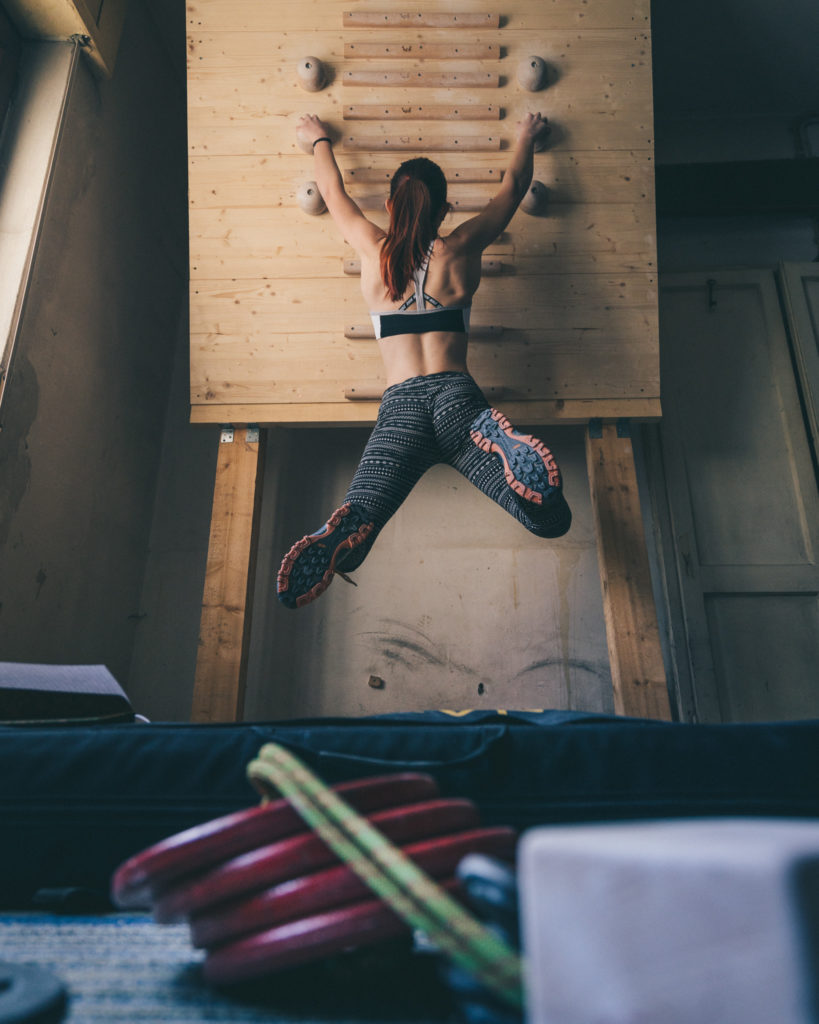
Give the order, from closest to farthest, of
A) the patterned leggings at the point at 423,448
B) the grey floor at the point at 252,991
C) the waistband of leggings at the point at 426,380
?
the grey floor at the point at 252,991 < the patterned leggings at the point at 423,448 < the waistband of leggings at the point at 426,380

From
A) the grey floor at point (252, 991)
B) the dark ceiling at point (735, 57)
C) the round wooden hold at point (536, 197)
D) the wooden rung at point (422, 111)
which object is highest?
the dark ceiling at point (735, 57)

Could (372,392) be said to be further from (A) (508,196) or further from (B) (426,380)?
(A) (508,196)

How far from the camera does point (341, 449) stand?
130 inches

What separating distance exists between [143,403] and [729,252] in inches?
117

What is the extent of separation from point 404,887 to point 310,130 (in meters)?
2.68

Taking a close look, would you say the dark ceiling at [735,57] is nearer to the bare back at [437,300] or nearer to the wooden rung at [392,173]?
the wooden rung at [392,173]

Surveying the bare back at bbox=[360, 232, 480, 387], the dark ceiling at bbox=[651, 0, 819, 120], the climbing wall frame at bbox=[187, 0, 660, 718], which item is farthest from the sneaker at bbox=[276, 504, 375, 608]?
the dark ceiling at bbox=[651, 0, 819, 120]

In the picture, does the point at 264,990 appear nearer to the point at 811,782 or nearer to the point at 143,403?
the point at 811,782

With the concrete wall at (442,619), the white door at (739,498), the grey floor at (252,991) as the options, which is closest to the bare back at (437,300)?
the concrete wall at (442,619)

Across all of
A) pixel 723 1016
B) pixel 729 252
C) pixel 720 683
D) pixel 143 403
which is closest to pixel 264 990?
pixel 723 1016

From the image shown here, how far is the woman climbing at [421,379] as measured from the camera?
1912mm

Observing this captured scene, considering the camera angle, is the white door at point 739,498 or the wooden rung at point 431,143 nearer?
the wooden rung at point 431,143

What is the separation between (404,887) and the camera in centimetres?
46

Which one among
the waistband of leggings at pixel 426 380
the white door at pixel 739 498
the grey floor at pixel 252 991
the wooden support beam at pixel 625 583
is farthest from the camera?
the white door at pixel 739 498
